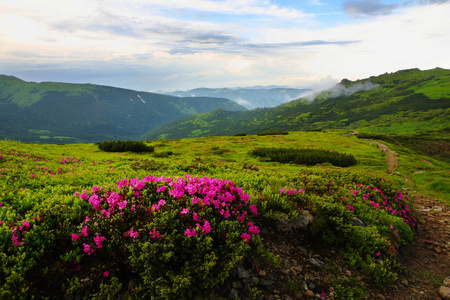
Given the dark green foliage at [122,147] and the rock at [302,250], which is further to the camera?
the dark green foliage at [122,147]

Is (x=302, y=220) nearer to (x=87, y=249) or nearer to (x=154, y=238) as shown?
(x=154, y=238)

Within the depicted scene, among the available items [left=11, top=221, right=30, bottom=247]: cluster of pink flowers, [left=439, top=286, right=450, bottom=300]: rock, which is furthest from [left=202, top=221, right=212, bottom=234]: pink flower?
[left=439, top=286, right=450, bottom=300]: rock

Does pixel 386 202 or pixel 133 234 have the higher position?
pixel 133 234

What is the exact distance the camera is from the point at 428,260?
7.64m

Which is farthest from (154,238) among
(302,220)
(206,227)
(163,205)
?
(302,220)

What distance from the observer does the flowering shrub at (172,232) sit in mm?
4379

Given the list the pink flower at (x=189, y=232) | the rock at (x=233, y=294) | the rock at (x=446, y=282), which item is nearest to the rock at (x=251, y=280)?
the rock at (x=233, y=294)

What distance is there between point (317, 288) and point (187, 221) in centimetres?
367

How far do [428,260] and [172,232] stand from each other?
9.05m

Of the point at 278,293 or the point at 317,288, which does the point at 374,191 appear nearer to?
the point at 317,288

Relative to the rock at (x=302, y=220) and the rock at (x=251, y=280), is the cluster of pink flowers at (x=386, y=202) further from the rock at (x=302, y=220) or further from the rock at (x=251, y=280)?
the rock at (x=251, y=280)

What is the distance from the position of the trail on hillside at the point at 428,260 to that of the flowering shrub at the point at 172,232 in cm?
452

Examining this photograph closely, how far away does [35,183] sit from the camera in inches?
331

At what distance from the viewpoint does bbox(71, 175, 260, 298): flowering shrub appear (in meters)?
4.38
